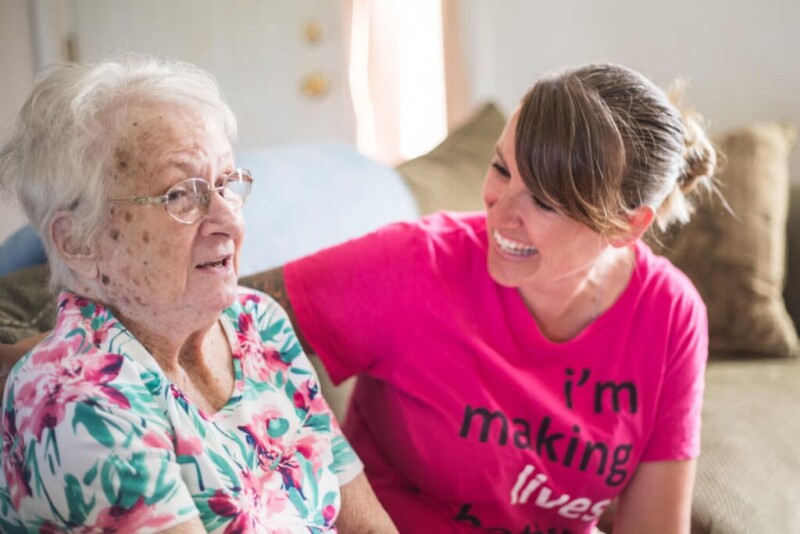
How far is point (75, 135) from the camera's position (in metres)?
0.96

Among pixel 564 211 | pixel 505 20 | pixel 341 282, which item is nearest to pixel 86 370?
pixel 341 282

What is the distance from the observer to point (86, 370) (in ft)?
3.00

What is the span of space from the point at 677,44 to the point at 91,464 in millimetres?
2525

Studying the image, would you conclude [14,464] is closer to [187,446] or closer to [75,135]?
[187,446]

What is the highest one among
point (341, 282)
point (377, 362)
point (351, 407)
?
point (341, 282)

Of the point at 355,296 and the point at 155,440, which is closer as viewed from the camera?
the point at 155,440

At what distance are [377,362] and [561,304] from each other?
1.04 ft

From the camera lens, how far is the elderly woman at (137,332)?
34.3 inches

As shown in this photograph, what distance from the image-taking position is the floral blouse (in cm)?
86

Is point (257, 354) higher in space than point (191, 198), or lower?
lower

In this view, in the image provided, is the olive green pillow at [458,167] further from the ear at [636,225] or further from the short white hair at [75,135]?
the short white hair at [75,135]

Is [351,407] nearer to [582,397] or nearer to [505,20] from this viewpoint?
[582,397]

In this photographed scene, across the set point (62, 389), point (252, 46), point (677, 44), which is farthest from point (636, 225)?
point (252, 46)

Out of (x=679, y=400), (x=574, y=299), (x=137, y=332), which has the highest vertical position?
(x=137, y=332)
